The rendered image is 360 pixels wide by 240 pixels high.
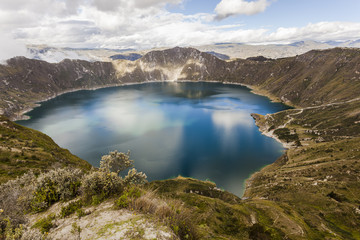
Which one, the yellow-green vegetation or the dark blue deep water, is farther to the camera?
the dark blue deep water

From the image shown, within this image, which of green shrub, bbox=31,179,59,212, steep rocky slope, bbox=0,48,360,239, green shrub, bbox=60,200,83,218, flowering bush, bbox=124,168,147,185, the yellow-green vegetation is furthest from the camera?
the yellow-green vegetation

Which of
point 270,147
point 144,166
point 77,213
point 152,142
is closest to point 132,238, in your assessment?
point 77,213

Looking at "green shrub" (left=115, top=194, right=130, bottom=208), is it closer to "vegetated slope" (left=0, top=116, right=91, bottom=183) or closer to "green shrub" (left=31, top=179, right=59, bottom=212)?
"green shrub" (left=31, top=179, right=59, bottom=212)

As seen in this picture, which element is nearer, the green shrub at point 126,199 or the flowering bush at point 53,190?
the green shrub at point 126,199

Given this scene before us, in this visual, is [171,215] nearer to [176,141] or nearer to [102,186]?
[102,186]

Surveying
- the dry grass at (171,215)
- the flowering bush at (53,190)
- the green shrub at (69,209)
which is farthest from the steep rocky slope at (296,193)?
the flowering bush at (53,190)

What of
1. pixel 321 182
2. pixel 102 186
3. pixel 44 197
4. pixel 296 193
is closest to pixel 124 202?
pixel 102 186

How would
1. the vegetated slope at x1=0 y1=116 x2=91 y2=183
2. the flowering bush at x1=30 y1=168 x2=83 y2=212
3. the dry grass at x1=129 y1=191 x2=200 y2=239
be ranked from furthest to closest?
the vegetated slope at x1=0 y1=116 x2=91 y2=183, the flowering bush at x1=30 y1=168 x2=83 y2=212, the dry grass at x1=129 y1=191 x2=200 y2=239

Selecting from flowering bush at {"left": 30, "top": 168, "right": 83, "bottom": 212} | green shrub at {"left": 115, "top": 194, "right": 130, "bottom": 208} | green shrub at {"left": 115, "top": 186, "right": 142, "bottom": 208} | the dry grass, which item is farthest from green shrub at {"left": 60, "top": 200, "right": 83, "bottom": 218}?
the dry grass

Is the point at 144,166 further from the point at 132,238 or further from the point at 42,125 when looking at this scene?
the point at 42,125

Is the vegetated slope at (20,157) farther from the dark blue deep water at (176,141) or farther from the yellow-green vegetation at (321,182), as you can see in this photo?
the yellow-green vegetation at (321,182)

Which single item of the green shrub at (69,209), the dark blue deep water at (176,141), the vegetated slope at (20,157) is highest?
the green shrub at (69,209)
